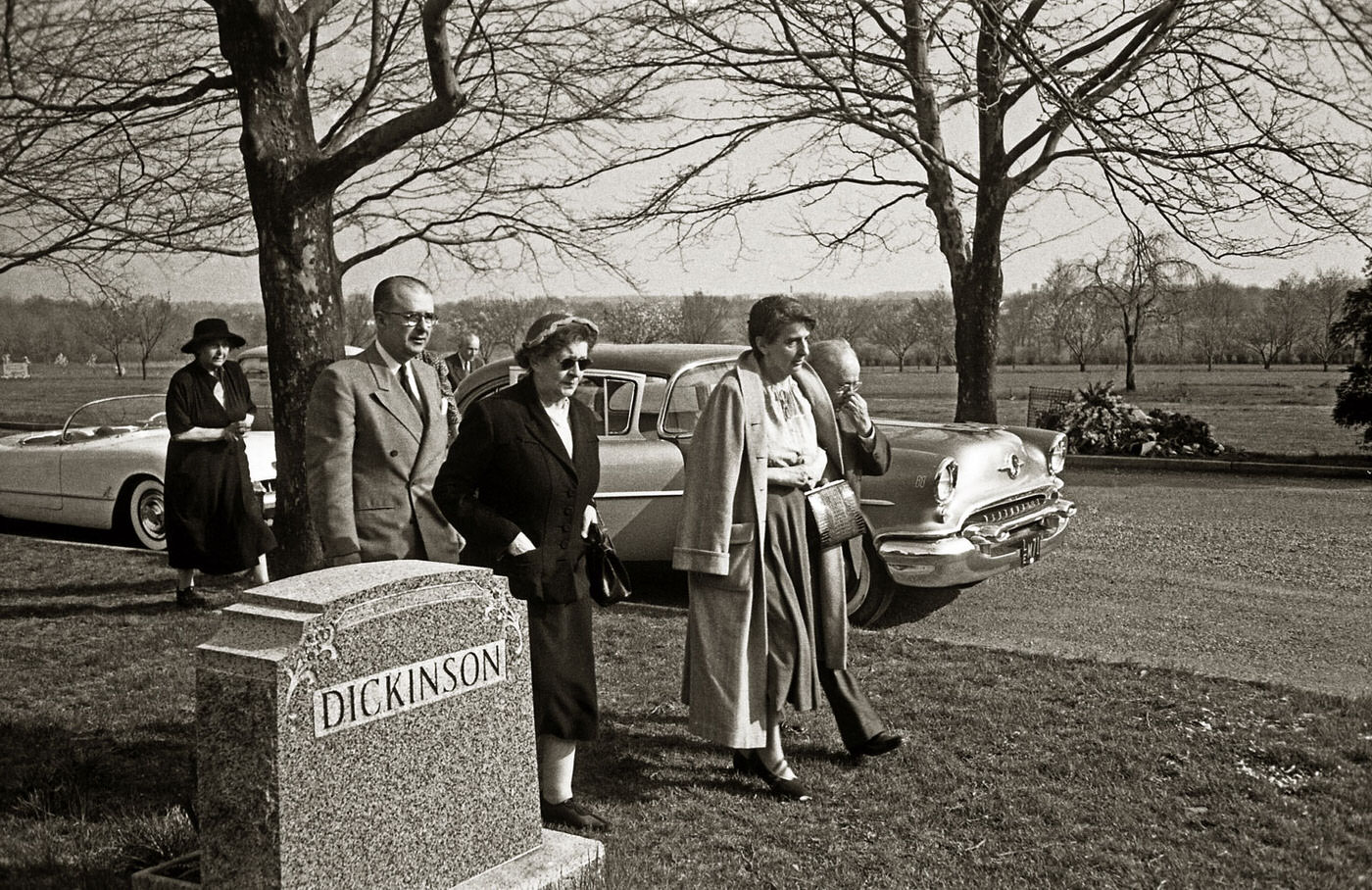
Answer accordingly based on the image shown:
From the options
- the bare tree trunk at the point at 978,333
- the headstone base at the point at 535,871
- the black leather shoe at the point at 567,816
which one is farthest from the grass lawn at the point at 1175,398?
the headstone base at the point at 535,871

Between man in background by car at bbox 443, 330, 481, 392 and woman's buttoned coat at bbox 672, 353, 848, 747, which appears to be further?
man in background by car at bbox 443, 330, 481, 392

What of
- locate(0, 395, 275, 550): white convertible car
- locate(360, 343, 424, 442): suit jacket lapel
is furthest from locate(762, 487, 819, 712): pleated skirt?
locate(0, 395, 275, 550): white convertible car

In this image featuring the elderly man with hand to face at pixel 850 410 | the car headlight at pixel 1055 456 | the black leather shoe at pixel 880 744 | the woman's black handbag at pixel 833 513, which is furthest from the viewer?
the car headlight at pixel 1055 456

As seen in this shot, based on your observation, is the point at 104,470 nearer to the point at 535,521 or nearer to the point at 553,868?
the point at 535,521

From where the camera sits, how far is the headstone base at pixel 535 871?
3.15m

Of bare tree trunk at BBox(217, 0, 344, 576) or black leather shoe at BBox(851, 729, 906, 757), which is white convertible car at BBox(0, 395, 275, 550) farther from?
black leather shoe at BBox(851, 729, 906, 757)

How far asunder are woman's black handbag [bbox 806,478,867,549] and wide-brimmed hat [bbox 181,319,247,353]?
14.8ft

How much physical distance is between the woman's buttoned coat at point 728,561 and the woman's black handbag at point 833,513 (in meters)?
0.24

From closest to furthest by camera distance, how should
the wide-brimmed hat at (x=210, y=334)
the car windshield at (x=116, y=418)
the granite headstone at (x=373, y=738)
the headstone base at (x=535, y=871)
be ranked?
the granite headstone at (x=373, y=738) → the headstone base at (x=535, y=871) → the wide-brimmed hat at (x=210, y=334) → the car windshield at (x=116, y=418)

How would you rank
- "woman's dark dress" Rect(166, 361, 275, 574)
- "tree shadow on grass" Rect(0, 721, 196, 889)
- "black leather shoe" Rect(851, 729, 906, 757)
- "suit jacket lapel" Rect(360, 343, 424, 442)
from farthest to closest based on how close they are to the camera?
1. "woman's dark dress" Rect(166, 361, 275, 574)
2. "black leather shoe" Rect(851, 729, 906, 757)
3. "suit jacket lapel" Rect(360, 343, 424, 442)
4. "tree shadow on grass" Rect(0, 721, 196, 889)

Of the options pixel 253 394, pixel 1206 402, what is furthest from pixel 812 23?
pixel 1206 402

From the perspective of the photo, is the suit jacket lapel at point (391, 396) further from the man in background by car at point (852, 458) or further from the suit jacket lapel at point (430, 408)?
the man in background by car at point (852, 458)

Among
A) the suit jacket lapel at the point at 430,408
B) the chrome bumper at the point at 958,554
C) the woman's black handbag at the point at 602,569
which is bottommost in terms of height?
the chrome bumper at the point at 958,554

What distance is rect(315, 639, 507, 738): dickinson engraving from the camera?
285cm
